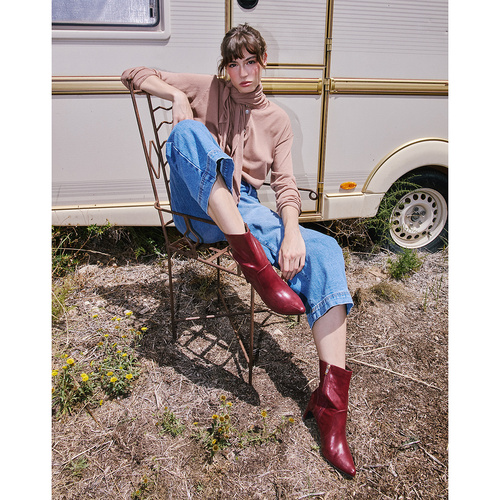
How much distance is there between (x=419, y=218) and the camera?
3.53m

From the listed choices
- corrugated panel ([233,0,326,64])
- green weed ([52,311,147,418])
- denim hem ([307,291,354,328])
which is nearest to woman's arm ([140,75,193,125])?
corrugated panel ([233,0,326,64])

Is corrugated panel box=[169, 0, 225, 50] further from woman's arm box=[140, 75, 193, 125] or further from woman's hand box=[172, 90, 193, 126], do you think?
woman's hand box=[172, 90, 193, 126]

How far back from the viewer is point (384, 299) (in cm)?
286

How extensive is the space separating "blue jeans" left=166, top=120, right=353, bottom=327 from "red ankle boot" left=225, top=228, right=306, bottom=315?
132mm

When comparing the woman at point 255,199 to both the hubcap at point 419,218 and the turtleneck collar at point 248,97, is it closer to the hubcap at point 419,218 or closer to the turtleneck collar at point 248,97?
the turtleneck collar at point 248,97

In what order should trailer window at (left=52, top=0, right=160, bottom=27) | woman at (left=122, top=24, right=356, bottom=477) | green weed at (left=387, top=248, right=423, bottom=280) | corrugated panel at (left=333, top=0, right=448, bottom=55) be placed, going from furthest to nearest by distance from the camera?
green weed at (left=387, top=248, right=423, bottom=280) → corrugated panel at (left=333, top=0, right=448, bottom=55) → trailer window at (left=52, top=0, right=160, bottom=27) → woman at (left=122, top=24, right=356, bottom=477)

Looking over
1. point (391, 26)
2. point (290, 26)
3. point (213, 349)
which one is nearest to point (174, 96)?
point (290, 26)

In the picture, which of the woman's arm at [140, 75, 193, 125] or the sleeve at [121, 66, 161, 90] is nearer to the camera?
the woman's arm at [140, 75, 193, 125]

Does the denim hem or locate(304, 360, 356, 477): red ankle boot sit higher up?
the denim hem

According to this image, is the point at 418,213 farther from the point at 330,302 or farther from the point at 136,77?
the point at 136,77

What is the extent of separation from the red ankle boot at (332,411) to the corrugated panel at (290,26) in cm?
196

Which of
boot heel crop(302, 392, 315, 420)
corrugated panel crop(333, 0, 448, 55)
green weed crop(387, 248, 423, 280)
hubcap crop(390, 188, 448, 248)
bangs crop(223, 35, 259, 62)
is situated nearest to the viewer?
boot heel crop(302, 392, 315, 420)

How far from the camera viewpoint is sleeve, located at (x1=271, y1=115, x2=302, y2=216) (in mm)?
2082

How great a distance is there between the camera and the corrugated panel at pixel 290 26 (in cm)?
259
